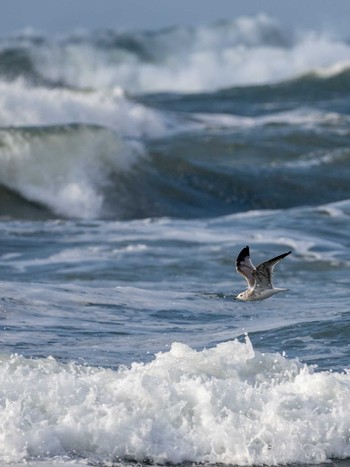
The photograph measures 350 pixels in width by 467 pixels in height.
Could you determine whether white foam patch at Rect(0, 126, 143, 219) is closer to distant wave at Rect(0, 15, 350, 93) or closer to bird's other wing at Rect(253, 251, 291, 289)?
bird's other wing at Rect(253, 251, 291, 289)

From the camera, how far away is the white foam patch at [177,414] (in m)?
7.46

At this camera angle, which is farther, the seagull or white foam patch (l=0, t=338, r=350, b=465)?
the seagull

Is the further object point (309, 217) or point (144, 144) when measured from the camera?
point (144, 144)

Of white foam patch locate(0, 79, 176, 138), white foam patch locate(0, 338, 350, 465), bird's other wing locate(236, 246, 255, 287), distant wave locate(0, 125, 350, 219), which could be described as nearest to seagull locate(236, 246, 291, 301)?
bird's other wing locate(236, 246, 255, 287)

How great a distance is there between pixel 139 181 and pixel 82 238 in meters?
5.21

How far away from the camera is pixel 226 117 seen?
109 feet

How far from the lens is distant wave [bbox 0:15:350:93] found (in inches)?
1982

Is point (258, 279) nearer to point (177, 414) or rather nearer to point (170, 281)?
point (177, 414)

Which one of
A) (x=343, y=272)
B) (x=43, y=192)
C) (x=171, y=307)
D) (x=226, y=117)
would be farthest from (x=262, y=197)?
(x=226, y=117)

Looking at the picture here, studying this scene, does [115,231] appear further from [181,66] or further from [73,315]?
[181,66]

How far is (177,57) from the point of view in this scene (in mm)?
58250

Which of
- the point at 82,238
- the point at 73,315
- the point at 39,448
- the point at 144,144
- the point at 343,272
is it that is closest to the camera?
the point at 39,448

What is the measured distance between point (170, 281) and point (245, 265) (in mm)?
5371

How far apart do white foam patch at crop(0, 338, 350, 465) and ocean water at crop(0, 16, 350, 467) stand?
11 mm
